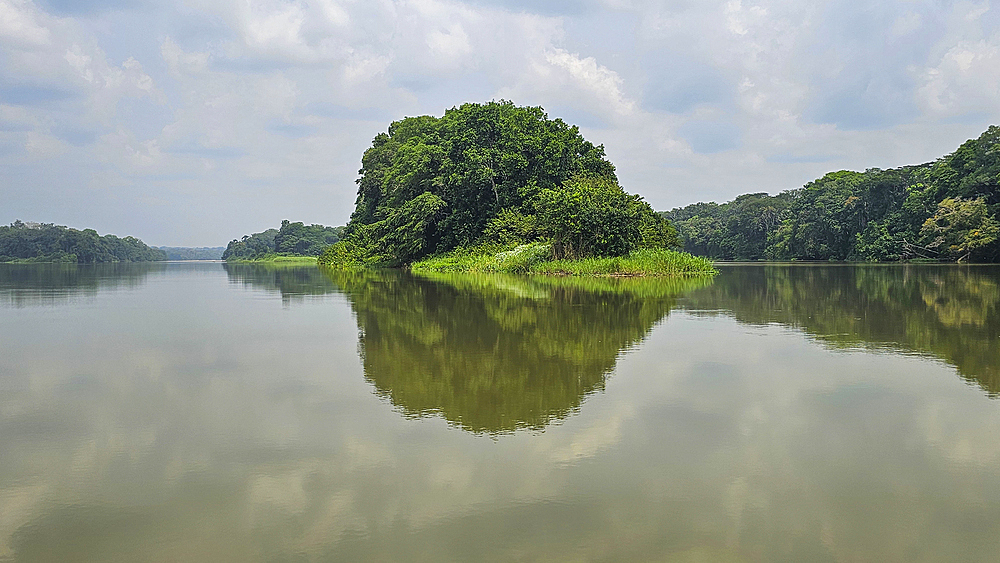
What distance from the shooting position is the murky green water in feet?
10.0

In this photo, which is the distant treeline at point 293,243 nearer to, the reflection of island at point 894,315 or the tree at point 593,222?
the tree at point 593,222

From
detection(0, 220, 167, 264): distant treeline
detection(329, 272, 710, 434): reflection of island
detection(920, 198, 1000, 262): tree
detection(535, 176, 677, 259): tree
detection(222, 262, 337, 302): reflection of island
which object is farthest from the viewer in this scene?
detection(0, 220, 167, 264): distant treeline

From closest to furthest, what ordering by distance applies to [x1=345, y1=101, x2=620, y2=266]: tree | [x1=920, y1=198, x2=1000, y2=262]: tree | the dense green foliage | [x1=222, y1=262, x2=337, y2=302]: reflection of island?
[x1=222, y1=262, x2=337, y2=302]: reflection of island, the dense green foliage, [x1=345, y1=101, x2=620, y2=266]: tree, [x1=920, y1=198, x2=1000, y2=262]: tree

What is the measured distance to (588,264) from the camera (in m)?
26.4

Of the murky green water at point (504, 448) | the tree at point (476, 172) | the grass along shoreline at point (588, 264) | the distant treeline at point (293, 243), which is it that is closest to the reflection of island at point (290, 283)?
the tree at point (476, 172)

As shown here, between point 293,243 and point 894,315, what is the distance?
112 metres

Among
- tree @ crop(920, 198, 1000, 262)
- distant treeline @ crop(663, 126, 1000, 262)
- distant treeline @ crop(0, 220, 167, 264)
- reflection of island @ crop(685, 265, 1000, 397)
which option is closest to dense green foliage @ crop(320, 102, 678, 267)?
reflection of island @ crop(685, 265, 1000, 397)

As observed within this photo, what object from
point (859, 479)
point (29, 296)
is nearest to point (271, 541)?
point (859, 479)

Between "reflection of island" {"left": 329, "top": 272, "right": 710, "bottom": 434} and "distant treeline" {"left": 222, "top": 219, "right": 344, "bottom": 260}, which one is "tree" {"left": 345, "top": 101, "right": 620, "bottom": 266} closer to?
"reflection of island" {"left": 329, "top": 272, "right": 710, "bottom": 434}

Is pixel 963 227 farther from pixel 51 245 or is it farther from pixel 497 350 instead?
pixel 51 245

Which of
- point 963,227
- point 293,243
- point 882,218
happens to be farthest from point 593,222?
point 293,243

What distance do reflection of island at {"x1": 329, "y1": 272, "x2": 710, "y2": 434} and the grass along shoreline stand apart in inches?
392

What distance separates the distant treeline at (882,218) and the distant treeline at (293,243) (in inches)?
2380

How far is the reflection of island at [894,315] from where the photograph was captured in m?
8.02
